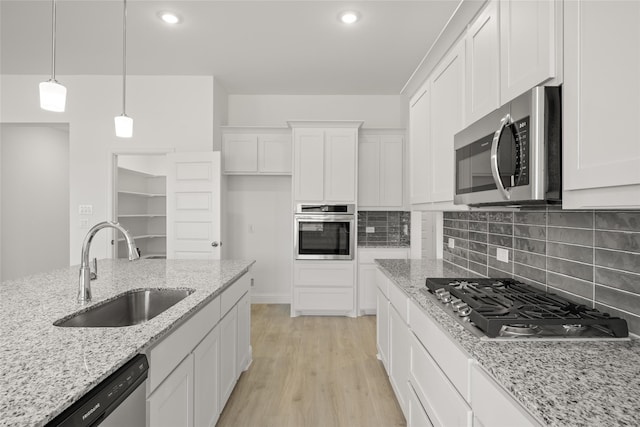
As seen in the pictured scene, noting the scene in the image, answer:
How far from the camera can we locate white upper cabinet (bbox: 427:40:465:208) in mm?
1882

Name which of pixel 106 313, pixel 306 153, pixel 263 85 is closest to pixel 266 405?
pixel 106 313

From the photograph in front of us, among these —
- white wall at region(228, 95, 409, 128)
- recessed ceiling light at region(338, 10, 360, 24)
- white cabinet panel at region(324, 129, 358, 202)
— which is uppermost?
recessed ceiling light at region(338, 10, 360, 24)

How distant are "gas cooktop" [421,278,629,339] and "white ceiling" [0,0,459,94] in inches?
89.9

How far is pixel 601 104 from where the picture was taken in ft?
2.93

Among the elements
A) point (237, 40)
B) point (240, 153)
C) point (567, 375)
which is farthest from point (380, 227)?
point (567, 375)

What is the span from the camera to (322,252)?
4207 millimetres

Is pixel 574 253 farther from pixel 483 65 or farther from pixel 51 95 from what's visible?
pixel 51 95

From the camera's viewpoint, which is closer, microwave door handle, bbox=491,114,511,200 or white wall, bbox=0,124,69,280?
microwave door handle, bbox=491,114,511,200

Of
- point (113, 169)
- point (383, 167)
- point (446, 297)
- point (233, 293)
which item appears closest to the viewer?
point (446, 297)

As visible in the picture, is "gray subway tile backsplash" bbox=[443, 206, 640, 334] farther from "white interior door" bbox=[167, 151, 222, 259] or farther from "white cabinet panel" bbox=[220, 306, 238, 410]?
"white interior door" bbox=[167, 151, 222, 259]

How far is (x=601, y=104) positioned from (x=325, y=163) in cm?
338

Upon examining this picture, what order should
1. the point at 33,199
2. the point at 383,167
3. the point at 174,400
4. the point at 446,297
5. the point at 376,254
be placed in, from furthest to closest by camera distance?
A: 1. the point at 33,199
2. the point at 383,167
3. the point at 376,254
4. the point at 446,297
5. the point at 174,400

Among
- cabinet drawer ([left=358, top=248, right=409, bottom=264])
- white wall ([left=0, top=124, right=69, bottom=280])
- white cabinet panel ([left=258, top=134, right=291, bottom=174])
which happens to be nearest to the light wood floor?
cabinet drawer ([left=358, top=248, right=409, bottom=264])

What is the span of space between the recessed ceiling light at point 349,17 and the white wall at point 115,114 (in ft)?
6.37
